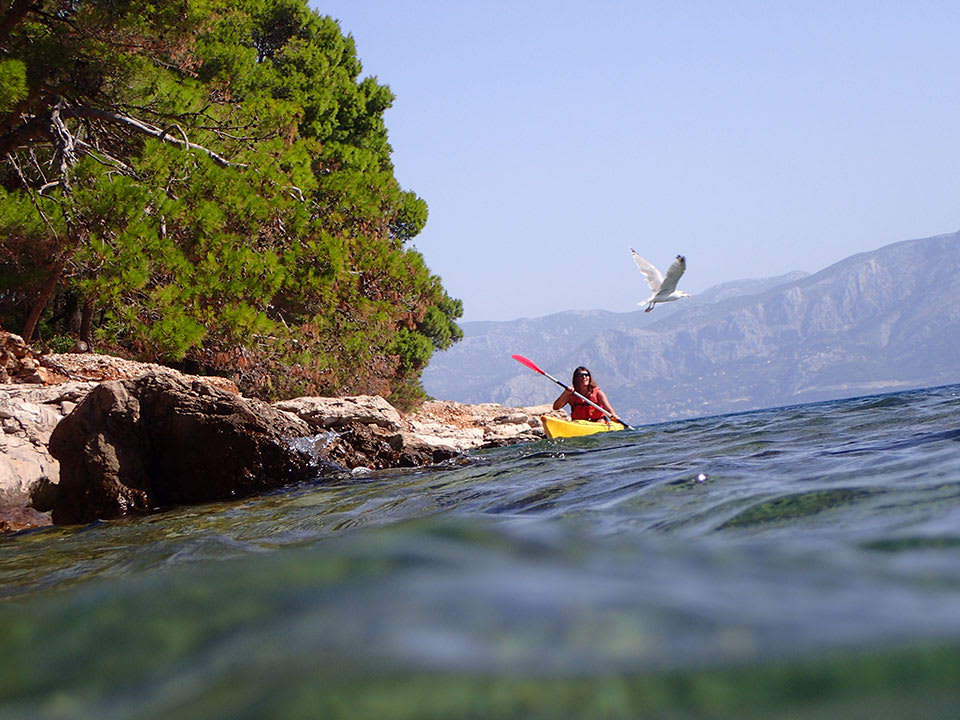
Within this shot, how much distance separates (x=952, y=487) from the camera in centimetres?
302

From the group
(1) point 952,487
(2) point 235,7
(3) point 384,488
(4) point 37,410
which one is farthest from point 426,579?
(2) point 235,7

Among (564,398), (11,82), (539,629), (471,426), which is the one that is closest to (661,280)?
(471,426)

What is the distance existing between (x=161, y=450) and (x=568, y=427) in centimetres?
527

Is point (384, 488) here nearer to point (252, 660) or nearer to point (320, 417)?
point (320, 417)

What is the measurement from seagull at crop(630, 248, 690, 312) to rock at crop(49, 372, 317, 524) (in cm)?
1215

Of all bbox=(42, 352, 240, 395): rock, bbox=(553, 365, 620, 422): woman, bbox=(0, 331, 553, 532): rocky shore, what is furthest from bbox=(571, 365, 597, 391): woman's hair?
bbox=(42, 352, 240, 395): rock

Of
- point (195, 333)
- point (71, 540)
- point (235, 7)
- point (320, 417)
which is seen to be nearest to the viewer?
point (71, 540)

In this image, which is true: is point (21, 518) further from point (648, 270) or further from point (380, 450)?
point (648, 270)

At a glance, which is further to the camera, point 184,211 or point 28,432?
point 184,211

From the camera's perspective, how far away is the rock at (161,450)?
21.6ft

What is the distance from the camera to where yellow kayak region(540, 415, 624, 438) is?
10.5 metres

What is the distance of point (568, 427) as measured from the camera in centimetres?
1071

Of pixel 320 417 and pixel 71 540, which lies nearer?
pixel 71 540

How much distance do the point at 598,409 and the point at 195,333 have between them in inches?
216
